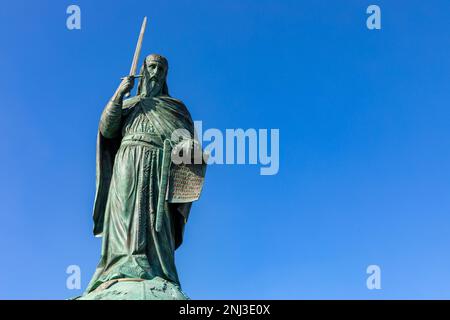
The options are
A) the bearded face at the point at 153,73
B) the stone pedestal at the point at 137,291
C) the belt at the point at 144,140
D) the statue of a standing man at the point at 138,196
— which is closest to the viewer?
the stone pedestal at the point at 137,291

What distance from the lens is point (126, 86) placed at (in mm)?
18984

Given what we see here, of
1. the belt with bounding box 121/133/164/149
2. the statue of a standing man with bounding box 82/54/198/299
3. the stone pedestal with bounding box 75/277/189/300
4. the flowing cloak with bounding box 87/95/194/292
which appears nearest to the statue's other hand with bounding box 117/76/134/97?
the statue of a standing man with bounding box 82/54/198/299

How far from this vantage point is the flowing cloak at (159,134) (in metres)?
19.0

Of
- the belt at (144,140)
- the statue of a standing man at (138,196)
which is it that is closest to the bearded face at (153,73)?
the statue of a standing man at (138,196)

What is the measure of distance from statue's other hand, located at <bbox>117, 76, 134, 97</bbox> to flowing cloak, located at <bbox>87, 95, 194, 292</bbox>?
0.63m

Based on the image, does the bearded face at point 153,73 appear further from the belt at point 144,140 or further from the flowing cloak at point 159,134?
the belt at point 144,140

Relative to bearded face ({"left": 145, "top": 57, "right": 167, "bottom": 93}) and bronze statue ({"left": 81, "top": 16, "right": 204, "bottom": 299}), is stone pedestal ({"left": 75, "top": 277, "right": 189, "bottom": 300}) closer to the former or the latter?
bronze statue ({"left": 81, "top": 16, "right": 204, "bottom": 299})

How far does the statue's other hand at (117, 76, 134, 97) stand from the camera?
1898 centimetres

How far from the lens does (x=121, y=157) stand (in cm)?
1886

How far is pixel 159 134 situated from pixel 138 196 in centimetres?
162

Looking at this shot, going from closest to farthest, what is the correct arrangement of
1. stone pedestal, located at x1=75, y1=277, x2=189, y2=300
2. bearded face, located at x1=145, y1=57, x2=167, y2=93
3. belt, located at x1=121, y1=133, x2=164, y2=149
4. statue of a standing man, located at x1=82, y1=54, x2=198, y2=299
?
stone pedestal, located at x1=75, y1=277, x2=189, y2=300 → statue of a standing man, located at x1=82, y1=54, x2=198, y2=299 → belt, located at x1=121, y1=133, x2=164, y2=149 → bearded face, located at x1=145, y1=57, x2=167, y2=93

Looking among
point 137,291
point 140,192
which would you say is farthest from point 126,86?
point 137,291

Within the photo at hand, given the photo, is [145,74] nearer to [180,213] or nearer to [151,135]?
[151,135]
